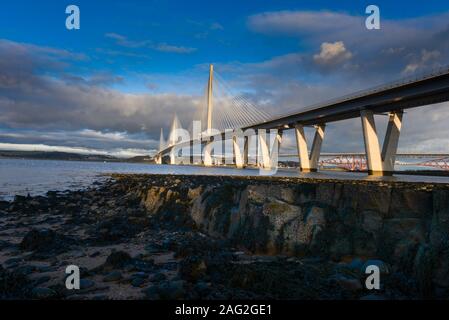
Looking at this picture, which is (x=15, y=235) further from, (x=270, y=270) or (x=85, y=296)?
(x=270, y=270)

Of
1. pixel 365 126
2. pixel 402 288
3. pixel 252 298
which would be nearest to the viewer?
pixel 252 298

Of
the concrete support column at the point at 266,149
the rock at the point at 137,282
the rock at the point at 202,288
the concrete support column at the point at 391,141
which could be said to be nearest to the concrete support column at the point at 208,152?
the concrete support column at the point at 266,149

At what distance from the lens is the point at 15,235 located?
505 inches

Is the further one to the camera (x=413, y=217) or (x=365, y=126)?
(x=365, y=126)

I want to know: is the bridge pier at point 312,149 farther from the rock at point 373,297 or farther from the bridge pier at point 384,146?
the rock at point 373,297

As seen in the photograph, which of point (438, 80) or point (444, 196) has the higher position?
point (438, 80)

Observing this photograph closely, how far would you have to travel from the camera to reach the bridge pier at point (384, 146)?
1668 inches

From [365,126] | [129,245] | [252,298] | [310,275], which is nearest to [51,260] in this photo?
[129,245]

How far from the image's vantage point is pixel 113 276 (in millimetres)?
7156

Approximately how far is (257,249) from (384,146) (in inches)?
1572

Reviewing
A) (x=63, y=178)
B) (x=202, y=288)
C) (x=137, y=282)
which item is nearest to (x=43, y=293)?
(x=137, y=282)

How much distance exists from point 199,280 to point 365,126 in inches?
1677

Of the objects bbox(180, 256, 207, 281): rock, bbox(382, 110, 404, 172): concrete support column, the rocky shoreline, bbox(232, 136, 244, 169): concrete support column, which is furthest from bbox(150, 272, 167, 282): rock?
bbox(232, 136, 244, 169): concrete support column

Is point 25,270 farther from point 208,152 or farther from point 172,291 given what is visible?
point 208,152
